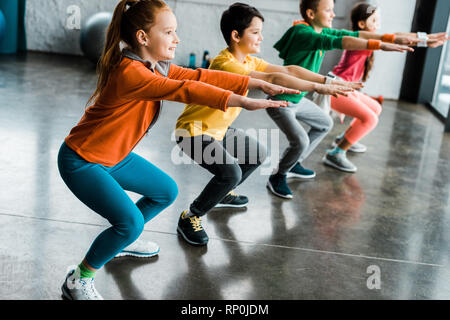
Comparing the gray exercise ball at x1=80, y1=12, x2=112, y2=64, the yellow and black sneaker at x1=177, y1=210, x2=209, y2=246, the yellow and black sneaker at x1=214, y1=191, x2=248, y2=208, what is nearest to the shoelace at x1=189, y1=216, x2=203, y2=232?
the yellow and black sneaker at x1=177, y1=210, x2=209, y2=246

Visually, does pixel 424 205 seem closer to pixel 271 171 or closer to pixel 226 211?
pixel 271 171

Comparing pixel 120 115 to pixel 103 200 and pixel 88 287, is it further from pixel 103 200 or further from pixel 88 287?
pixel 88 287

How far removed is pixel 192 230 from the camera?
2.71 metres

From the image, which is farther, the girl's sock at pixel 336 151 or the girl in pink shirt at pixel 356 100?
the girl's sock at pixel 336 151

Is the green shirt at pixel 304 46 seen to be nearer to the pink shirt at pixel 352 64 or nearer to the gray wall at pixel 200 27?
the pink shirt at pixel 352 64

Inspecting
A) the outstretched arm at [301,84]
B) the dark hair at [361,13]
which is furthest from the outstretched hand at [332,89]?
the dark hair at [361,13]

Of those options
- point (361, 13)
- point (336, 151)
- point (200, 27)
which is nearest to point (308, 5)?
point (361, 13)

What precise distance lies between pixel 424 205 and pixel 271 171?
1095mm

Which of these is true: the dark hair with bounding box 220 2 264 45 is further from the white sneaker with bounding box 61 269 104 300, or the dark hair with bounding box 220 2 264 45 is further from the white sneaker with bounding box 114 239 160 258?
the white sneaker with bounding box 61 269 104 300

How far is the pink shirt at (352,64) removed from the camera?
4.09 m

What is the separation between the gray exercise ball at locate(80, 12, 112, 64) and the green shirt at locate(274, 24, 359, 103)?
4.17m

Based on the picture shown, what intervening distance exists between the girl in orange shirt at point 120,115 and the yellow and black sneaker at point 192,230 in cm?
67

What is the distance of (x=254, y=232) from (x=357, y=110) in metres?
1.63
